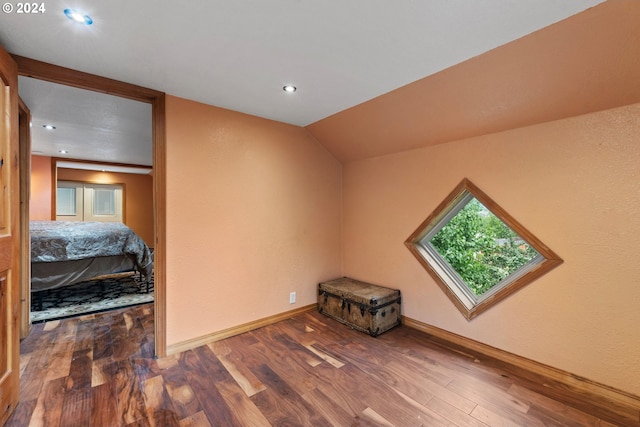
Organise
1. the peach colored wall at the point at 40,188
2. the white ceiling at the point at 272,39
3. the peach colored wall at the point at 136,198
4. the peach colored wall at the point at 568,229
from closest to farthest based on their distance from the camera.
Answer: the white ceiling at the point at 272,39 → the peach colored wall at the point at 568,229 → the peach colored wall at the point at 40,188 → the peach colored wall at the point at 136,198

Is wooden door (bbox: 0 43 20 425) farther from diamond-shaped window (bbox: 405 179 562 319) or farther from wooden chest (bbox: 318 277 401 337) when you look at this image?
diamond-shaped window (bbox: 405 179 562 319)

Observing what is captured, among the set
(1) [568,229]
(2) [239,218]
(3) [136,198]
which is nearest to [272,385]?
(2) [239,218]

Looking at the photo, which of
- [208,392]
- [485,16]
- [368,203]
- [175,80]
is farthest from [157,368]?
[485,16]

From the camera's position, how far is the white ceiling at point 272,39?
4.07ft

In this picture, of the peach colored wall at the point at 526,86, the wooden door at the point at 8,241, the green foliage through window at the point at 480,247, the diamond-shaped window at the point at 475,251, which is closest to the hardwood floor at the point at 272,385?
the wooden door at the point at 8,241

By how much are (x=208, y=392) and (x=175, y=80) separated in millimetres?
2163

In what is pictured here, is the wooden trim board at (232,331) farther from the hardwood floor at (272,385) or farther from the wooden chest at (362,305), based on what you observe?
the wooden chest at (362,305)

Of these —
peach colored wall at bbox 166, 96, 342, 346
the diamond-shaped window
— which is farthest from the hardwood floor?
the diamond-shaped window

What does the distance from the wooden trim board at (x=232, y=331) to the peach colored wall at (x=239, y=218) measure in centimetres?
4

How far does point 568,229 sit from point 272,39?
225cm

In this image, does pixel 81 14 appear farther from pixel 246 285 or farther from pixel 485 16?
pixel 246 285

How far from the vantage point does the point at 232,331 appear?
2.48 metres

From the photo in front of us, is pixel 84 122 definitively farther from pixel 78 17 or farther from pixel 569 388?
pixel 569 388

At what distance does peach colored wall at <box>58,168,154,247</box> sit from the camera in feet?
21.0
